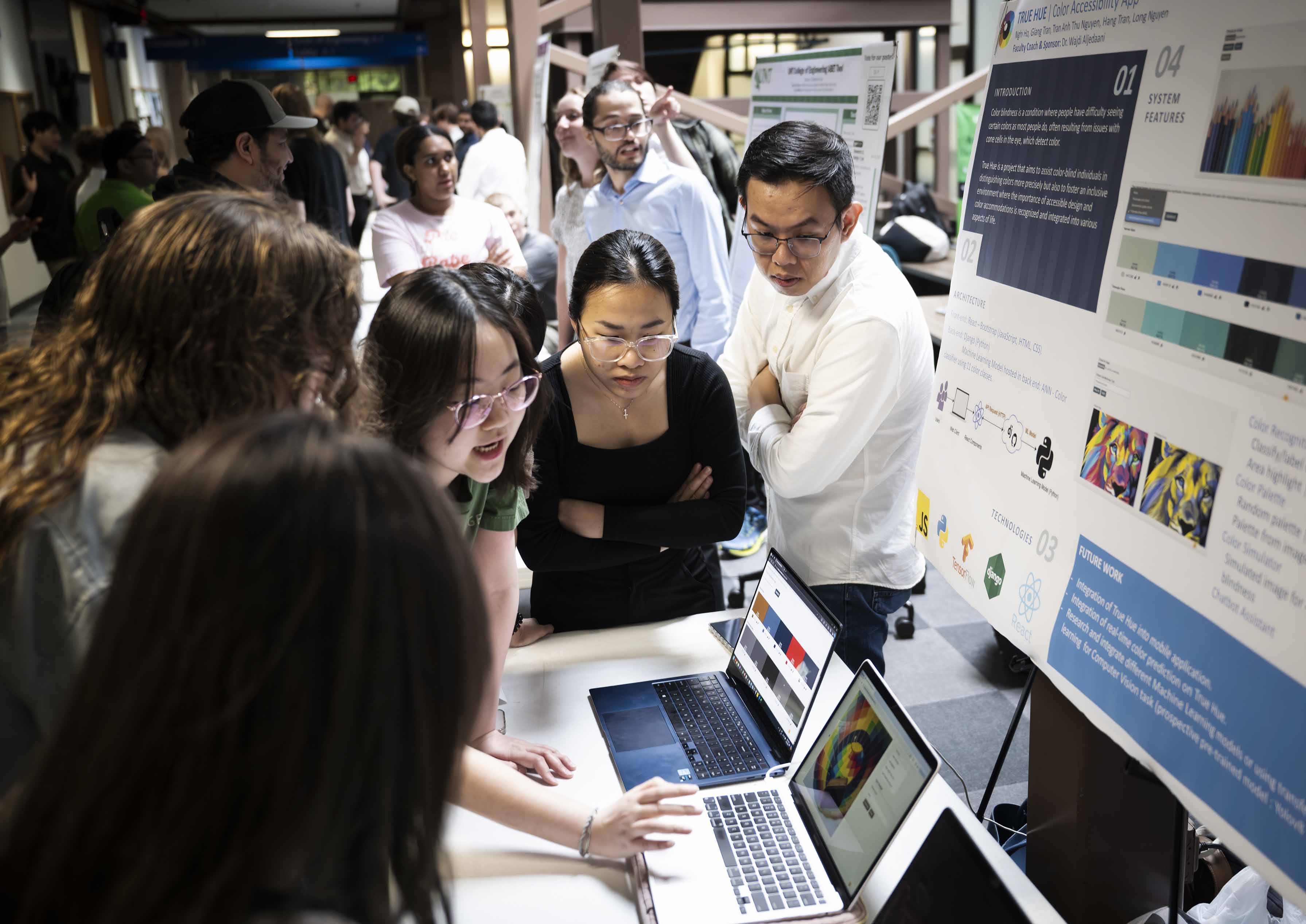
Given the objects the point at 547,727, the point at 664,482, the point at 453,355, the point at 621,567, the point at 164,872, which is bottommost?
the point at 547,727

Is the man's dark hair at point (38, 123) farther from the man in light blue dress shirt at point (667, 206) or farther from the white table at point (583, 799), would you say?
the white table at point (583, 799)

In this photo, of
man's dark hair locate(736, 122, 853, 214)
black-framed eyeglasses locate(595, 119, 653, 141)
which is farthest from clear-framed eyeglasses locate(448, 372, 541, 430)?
black-framed eyeglasses locate(595, 119, 653, 141)

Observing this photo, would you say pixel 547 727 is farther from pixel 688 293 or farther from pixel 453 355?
pixel 688 293

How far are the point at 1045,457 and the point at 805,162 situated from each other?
67 centimetres

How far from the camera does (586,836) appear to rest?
1206 mm

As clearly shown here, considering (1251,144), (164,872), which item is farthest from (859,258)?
(164,872)

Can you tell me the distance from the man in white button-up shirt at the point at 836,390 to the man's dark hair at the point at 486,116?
18.8ft

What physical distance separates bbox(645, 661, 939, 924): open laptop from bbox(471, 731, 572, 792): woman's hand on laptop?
0.22 metres

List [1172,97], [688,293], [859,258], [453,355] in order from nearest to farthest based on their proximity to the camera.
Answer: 1. [1172,97]
2. [453,355]
3. [859,258]
4. [688,293]

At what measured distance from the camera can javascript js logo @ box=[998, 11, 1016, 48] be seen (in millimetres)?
1502

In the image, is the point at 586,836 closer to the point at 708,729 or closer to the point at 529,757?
the point at 529,757

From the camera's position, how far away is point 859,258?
1721mm

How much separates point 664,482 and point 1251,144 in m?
1.06

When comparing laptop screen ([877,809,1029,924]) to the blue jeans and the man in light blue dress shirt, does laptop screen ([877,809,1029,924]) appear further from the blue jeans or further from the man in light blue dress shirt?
the man in light blue dress shirt
